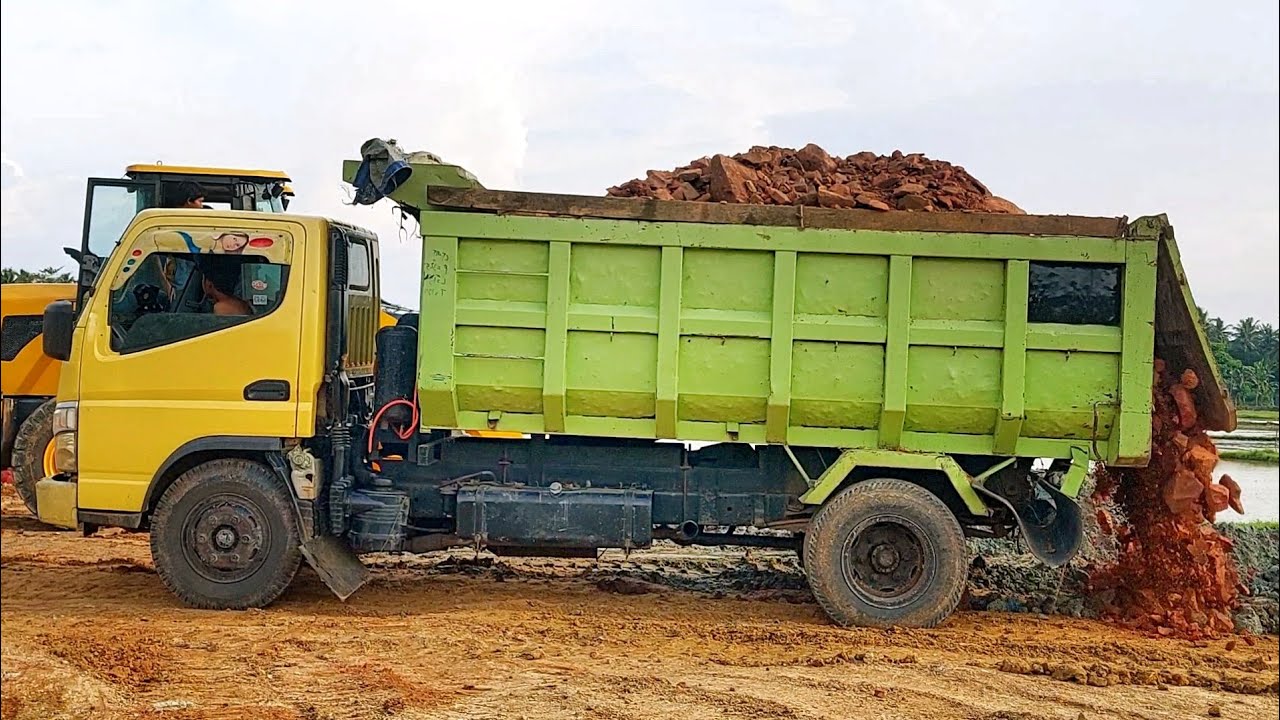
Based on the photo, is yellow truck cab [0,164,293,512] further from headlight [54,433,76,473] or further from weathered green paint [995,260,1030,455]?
weathered green paint [995,260,1030,455]

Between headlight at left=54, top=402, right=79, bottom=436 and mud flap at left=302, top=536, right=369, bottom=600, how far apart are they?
1698 mm

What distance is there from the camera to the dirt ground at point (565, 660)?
→ 17.6 ft

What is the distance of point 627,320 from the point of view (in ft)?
23.3

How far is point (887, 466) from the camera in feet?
23.4

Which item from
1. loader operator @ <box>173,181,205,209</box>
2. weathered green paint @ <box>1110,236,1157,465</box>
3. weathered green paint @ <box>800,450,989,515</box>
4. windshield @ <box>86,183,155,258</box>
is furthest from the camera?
loader operator @ <box>173,181,205,209</box>

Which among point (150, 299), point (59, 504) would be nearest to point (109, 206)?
point (150, 299)

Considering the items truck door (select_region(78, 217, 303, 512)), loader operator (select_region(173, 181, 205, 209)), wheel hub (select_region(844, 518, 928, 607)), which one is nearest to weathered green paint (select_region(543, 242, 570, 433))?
truck door (select_region(78, 217, 303, 512))

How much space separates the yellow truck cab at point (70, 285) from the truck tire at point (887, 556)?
17.3 ft

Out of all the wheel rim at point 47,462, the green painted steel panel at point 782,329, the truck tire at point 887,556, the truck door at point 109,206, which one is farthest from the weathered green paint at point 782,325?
the wheel rim at point 47,462

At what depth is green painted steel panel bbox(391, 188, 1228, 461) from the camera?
704 cm

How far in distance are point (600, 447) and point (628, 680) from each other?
2.07 meters

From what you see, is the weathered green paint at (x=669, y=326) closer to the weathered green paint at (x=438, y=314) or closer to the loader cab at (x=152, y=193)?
the weathered green paint at (x=438, y=314)

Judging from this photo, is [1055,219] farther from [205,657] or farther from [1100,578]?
[205,657]

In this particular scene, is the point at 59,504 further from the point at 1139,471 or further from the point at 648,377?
the point at 1139,471
